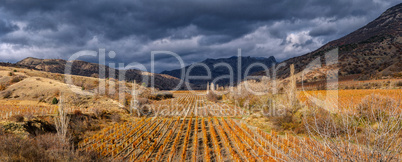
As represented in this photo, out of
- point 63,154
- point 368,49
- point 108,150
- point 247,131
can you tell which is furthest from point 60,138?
point 368,49

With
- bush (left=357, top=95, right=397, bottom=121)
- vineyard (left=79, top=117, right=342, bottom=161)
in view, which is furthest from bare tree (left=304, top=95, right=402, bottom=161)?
vineyard (left=79, top=117, right=342, bottom=161)

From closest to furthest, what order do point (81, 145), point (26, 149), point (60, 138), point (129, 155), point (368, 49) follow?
point (26, 149)
point (60, 138)
point (129, 155)
point (81, 145)
point (368, 49)

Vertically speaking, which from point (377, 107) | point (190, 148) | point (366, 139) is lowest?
point (190, 148)

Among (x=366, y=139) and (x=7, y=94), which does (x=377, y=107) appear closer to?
(x=366, y=139)

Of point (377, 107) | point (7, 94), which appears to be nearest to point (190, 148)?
point (377, 107)

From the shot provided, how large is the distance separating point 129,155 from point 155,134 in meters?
6.24

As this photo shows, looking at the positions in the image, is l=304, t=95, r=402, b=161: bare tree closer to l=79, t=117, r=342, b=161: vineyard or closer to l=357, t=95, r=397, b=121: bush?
l=357, t=95, r=397, b=121: bush

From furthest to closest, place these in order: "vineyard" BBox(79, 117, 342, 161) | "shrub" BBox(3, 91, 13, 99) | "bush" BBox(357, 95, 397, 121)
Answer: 1. "shrub" BBox(3, 91, 13, 99)
2. "vineyard" BBox(79, 117, 342, 161)
3. "bush" BBox(357, 95, 397, 121)

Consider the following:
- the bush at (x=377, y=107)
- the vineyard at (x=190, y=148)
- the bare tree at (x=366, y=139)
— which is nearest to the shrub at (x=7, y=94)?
the vineyard at (x=190, y=148)

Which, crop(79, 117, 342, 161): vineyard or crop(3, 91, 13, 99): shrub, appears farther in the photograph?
crop(3, 91, 13, 99): shrub

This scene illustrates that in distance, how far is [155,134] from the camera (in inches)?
841

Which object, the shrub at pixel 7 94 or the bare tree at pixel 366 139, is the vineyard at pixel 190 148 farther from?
the shrub at pixel 7 94

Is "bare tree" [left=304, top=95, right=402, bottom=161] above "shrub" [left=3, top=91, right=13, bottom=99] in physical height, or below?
above

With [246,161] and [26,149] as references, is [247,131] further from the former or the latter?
[26,149]
